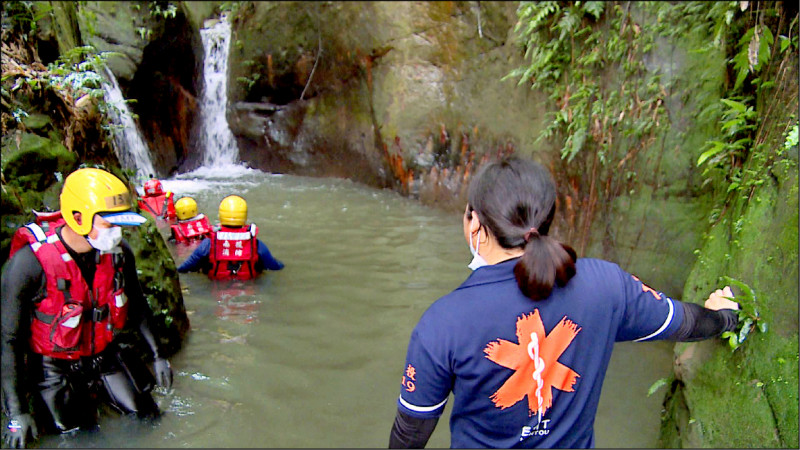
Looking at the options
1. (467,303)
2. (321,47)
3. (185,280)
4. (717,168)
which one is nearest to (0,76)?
(185,280)

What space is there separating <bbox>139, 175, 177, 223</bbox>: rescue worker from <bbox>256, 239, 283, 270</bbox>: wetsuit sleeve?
6.97ft

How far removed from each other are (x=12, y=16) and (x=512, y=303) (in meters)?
4.78

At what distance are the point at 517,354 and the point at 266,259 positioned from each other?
182 inches

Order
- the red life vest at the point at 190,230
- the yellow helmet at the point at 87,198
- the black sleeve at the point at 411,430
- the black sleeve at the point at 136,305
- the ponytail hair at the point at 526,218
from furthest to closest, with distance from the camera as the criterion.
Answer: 1. the red life vest at the point at 190,230
2. the black sleeve at the point at 136,305
3. the yellow helmet at the point at 87,198
4. the black sleeve at the point at 411,430
5. the ponytail hair at the point at 526,218

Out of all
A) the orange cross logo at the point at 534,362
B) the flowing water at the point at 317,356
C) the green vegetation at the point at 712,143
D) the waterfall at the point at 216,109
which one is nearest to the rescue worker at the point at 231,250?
the flowing water at the point at 317,356

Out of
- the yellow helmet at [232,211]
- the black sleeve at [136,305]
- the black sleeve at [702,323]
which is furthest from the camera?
the yellow helmet at [232,211]

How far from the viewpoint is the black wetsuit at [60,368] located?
→ 283cm

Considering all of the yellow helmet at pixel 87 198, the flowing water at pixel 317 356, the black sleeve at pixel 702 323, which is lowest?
the flowing water at pixel 317 356

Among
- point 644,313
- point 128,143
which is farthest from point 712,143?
point 128,143

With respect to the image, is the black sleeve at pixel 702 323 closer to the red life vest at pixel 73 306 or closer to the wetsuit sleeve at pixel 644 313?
the wetsuit sleeve at pixel 644 313

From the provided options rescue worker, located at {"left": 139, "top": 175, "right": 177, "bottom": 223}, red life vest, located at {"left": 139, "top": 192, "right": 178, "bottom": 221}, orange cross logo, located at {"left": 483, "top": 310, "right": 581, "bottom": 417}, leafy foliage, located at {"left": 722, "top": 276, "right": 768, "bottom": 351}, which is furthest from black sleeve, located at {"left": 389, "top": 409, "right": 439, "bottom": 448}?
red life vest, located at {"left": 139, "top": 192, "right": 178, "bottom": 221}

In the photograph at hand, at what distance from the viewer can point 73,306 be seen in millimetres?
Answer: 2994

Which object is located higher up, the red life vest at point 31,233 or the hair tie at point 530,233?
the hair tie at point 530,233

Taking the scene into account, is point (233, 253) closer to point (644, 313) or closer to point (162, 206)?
point (162, 206)
